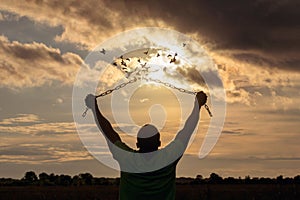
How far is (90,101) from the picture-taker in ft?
17.9

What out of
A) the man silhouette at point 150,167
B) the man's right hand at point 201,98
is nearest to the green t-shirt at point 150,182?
the man silhouette at point 150,167

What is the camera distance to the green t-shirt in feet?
16.7

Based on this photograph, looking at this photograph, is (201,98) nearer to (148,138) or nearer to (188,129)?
(188,129)

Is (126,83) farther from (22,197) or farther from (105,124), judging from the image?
(22,197)

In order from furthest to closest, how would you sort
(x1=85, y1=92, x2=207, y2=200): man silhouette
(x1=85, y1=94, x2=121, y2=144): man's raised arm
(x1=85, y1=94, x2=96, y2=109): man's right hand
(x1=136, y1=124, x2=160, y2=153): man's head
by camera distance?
1. (x1=85, y1=94, x2=96, y2=109): man's right hand
2. (x1=85, y1=94, x2=121, y2=144): man's raised arm
3. (x1=85, y1=92, x2=207, y2=200): man silhouette
4. (x1=136, y1=124, x2=160, y2=153): man's head

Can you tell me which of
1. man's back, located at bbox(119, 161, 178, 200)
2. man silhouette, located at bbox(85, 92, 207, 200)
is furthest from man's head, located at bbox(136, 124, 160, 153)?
man's back, located at bbox(119, 161, 178, 200)

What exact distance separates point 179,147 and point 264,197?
21831 mm

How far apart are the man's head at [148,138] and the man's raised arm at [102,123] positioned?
0.26 meters

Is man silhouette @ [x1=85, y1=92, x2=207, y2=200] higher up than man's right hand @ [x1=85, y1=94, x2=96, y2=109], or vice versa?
man's right hand @ [x1=85, y1=94, x2=96, y2=109]

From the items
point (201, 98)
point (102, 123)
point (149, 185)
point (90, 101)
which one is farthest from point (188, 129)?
point (90, 101)

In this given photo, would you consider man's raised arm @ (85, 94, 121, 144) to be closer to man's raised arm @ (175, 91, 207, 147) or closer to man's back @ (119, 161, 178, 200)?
man's back @ (119, 161, 178, 200)

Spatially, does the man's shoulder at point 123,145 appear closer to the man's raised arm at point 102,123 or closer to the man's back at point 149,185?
the man's raised arm at point 102,123

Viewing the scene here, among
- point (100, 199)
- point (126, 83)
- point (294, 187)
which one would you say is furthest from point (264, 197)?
point (126, 83)

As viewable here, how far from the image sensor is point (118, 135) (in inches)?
205
